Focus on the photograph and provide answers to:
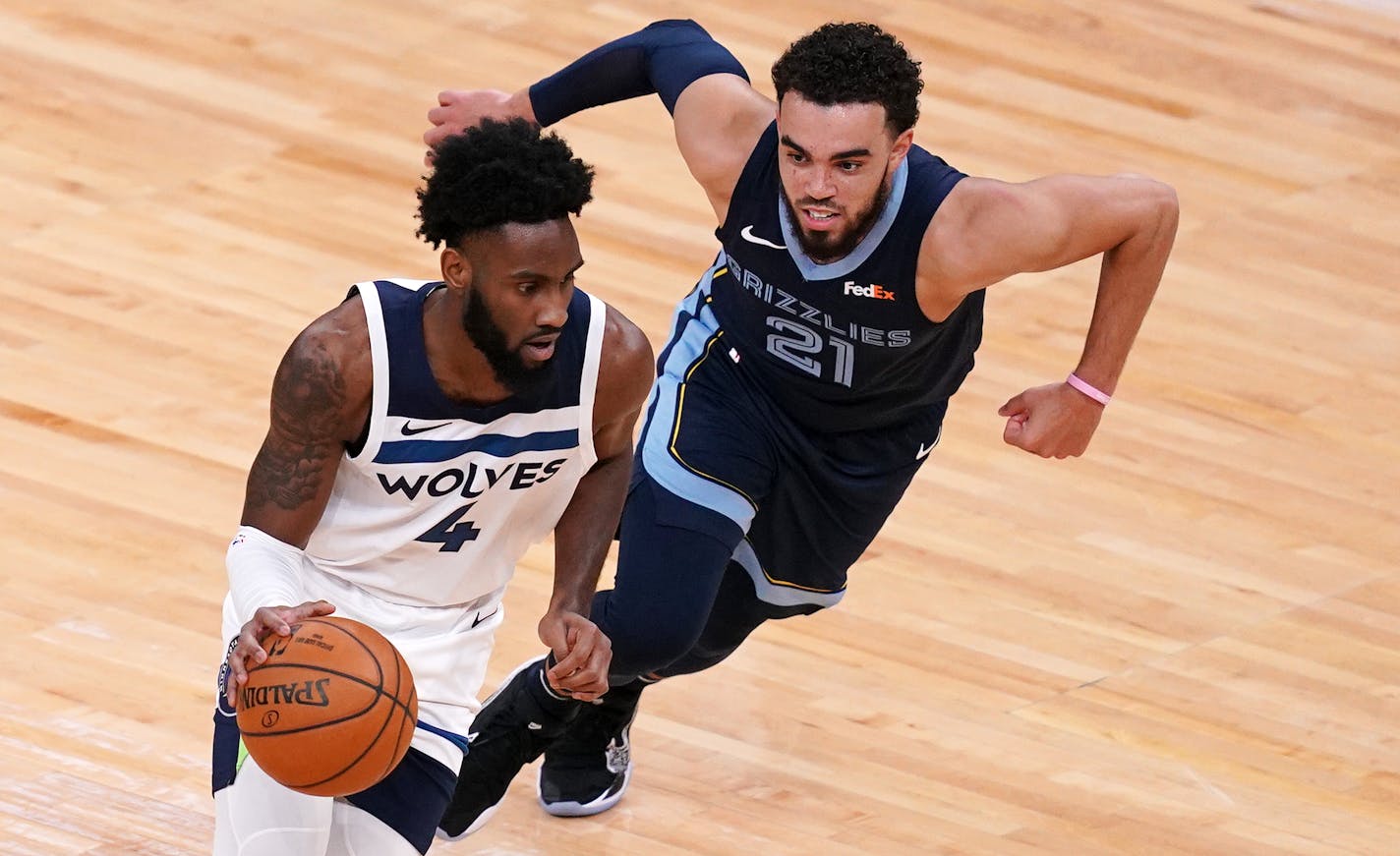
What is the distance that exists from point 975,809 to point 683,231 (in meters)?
2.96

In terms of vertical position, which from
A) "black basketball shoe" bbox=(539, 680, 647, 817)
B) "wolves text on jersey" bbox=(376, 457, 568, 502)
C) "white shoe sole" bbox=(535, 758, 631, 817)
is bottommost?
"white shoe sole" bbox=(535, 758, 631, 817)

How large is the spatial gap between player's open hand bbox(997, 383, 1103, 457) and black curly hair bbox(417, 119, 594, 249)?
1127 mm

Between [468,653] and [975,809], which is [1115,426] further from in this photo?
[468,653]

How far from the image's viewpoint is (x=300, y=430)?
336 centimetres

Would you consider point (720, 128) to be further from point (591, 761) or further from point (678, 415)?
point (591, 761)

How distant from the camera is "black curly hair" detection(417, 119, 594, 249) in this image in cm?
330

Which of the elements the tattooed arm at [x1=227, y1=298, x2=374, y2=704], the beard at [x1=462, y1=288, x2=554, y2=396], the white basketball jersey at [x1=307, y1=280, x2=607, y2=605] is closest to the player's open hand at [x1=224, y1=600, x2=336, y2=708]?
the tattooed arm at [x1=227, y1=298, x2=374, y2=704]

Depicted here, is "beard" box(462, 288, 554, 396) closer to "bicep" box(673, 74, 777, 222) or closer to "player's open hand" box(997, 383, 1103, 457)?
"bicep" box(673, 74, 777, 222)

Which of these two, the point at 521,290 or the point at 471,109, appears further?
the point at 471,109

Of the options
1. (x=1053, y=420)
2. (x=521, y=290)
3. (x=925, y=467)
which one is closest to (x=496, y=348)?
(x=521, y=290)

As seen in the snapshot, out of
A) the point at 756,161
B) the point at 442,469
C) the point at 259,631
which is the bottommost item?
the point at 259,631

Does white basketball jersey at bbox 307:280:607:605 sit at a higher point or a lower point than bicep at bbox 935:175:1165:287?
lower

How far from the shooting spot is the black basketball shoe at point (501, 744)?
13.6ft

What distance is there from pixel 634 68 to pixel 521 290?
1.31m
